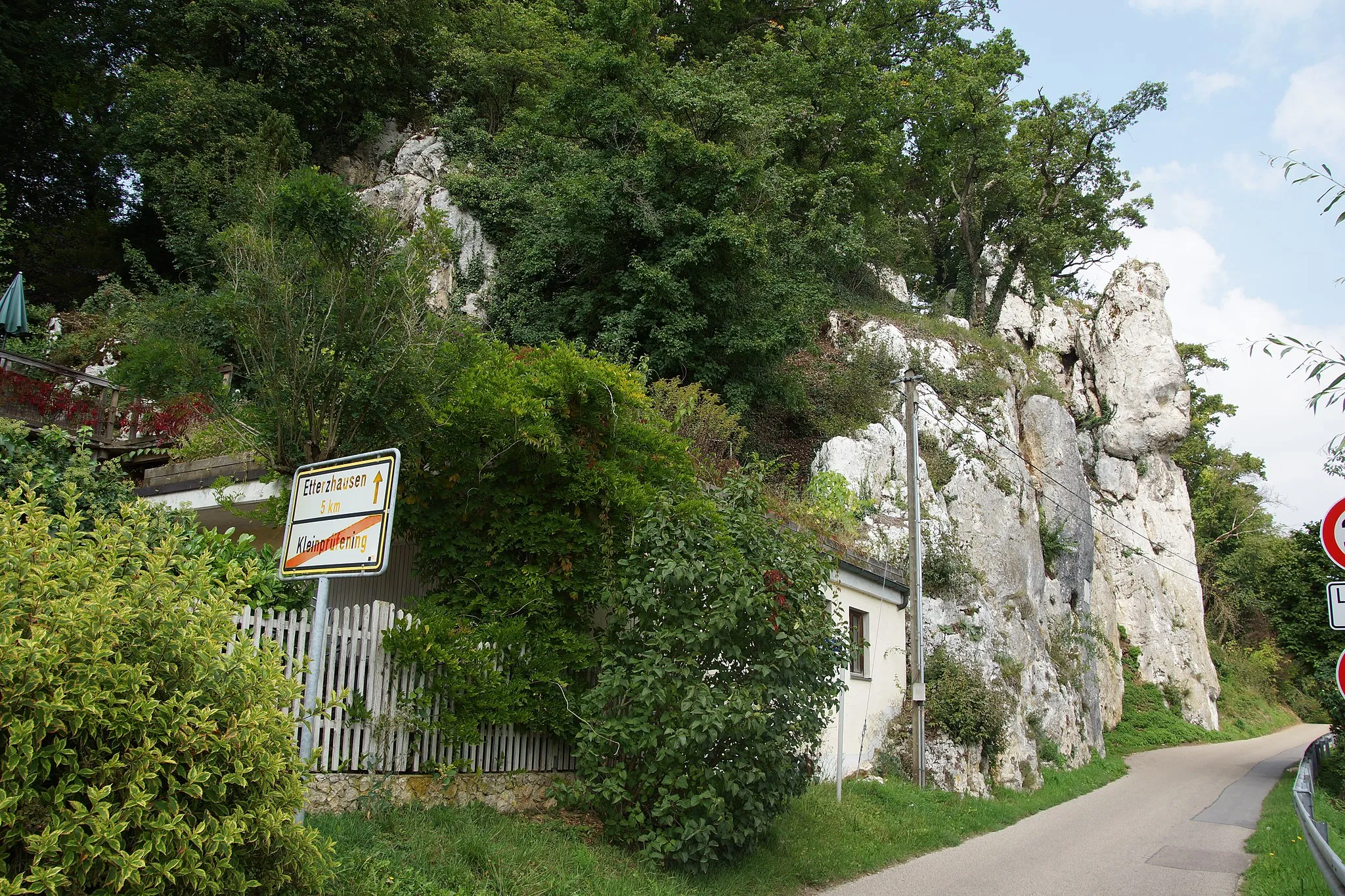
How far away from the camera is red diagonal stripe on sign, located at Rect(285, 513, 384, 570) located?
439 cm

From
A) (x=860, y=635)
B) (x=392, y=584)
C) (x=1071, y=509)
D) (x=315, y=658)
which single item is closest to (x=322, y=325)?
(x=392, y=584)

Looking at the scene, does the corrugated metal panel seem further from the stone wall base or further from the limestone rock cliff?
the limestone rock cliff

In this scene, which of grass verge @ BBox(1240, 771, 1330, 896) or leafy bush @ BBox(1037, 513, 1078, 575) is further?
leafy bush @ BBox(1037, 513, 1078, 575)

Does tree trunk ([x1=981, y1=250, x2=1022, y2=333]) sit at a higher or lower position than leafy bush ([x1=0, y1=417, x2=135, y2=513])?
higher

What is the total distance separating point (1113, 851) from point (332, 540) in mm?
11678

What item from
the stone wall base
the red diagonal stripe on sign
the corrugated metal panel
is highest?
the corrugated metal panel

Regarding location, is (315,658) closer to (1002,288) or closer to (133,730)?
(133,730)

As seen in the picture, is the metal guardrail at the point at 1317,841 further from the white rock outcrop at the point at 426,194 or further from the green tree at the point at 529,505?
the white rock outcrop at the point at 426,194

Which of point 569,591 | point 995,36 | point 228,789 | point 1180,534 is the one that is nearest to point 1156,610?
point 1180,534

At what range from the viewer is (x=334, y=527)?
4.55m

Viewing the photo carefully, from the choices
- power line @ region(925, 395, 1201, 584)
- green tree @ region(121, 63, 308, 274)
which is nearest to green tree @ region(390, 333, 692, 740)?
power line @ region(925, 395, 1201, 584)

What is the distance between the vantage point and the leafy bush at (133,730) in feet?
10.2

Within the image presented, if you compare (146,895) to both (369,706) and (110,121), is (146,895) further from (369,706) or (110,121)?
(110,121)

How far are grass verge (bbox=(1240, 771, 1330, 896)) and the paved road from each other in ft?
0.71
